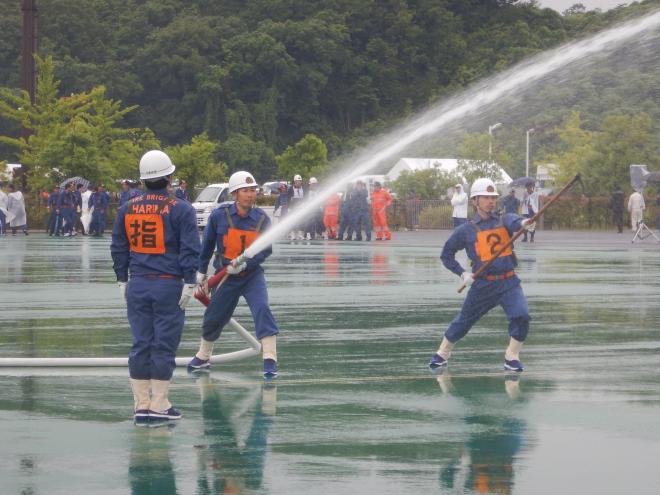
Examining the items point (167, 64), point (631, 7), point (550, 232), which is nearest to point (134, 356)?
point (631, 7)

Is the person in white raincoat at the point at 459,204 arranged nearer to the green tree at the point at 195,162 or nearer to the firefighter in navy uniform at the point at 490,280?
the green tree at the point at 195,162

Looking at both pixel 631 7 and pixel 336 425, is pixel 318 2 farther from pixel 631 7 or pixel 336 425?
pixel 336 425

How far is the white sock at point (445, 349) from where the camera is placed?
1205 centimetres

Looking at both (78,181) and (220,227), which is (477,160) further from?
(220,227)

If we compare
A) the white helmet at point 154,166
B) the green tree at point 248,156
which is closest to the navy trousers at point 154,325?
the white helmet at point 154,166

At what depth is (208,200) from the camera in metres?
51.1

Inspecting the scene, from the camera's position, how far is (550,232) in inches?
1994

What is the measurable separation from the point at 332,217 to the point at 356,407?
33.8 m

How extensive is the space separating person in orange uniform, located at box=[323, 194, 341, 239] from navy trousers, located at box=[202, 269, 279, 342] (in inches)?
1238

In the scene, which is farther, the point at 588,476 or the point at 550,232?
the point at 550,232

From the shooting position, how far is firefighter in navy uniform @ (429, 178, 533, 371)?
11872 millimetres

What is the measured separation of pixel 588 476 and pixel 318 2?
323 ft

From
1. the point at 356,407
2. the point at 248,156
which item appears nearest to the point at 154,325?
the point at 356,407

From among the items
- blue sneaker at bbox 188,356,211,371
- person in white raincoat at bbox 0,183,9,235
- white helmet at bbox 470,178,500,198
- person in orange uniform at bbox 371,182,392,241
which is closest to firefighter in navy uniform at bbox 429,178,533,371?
white helmet at bbox 470,178,500,198
